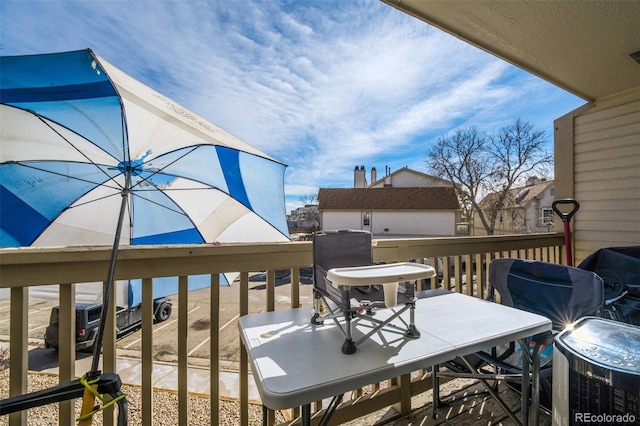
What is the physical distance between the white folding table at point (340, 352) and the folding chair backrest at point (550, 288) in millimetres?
444

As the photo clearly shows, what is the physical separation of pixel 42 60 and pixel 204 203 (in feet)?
3.59

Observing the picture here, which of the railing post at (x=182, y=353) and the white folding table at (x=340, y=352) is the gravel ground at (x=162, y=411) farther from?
the white folding table at (x=340, y=352)

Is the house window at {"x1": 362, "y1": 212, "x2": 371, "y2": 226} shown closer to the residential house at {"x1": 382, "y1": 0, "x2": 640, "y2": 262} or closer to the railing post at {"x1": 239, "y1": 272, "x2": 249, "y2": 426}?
the residential house at {"x1": 382, "y1": 0, "x2": 640, "y2": 262}

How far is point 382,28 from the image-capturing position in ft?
8.81

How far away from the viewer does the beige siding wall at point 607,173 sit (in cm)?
269

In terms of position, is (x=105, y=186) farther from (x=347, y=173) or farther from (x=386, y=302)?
(x=347, y=173)

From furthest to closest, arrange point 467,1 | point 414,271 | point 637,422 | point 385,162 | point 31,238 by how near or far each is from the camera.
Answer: point 385,162, point 467,1, point 31,238, point 414,271, point 637,422

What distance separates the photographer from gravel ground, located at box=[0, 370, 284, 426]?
112 inches

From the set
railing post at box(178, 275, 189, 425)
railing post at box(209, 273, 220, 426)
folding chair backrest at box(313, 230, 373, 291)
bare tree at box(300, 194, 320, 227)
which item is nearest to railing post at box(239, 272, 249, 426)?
railing post at box(209, 273, 220, 426)

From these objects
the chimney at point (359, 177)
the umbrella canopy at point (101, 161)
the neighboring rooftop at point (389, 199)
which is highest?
the chimney at point (359, 177)

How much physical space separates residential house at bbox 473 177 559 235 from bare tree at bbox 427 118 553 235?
2.01 feet

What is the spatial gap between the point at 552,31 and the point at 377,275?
7.75 ft

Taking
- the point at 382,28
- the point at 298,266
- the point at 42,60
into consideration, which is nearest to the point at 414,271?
the point at 298,266

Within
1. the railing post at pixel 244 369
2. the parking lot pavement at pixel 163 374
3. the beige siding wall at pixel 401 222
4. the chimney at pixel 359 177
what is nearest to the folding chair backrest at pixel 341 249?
the railing post at pixel 244 369
